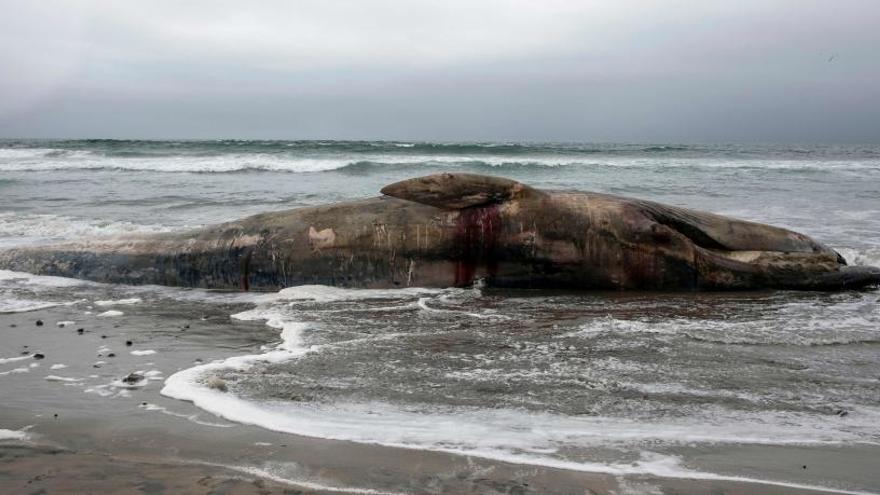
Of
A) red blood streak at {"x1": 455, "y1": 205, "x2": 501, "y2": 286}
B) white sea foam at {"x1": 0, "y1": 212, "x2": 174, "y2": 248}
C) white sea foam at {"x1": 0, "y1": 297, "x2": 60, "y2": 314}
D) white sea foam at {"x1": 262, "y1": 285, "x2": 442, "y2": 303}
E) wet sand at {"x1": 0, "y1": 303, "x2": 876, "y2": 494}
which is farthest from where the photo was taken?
white sea foam at {"x1": 0, "y1": 212, "x2": 174, "y2": 248}

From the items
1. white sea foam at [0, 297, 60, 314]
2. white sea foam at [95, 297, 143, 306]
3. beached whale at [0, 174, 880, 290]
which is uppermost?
beached whale at [0, 174, 880, 290]

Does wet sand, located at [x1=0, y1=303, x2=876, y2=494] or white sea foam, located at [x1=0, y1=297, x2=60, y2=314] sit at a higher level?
wet sand, located at [x1=0, y1=303, x2=876, y2=494]

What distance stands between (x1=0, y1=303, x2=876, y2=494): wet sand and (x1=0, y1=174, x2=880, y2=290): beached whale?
344 cm

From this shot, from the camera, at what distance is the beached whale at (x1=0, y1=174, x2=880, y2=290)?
747 cm

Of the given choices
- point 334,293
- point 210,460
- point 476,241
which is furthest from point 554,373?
point 334,293

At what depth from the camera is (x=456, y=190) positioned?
7.54 metres

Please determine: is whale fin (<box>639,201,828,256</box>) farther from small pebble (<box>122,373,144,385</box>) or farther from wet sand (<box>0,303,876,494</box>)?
small pebble (<box>122,373,144,385</box>)

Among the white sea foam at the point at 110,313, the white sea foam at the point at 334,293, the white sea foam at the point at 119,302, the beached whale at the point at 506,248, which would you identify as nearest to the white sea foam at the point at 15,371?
the white sea foam at the point at 110,313

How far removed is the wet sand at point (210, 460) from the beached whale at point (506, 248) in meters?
3.44

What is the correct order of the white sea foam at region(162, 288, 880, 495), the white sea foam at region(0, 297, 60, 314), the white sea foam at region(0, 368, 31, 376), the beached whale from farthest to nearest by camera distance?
the beached whale < the white sea foam at region(0, 297, 60, 314) < the white sea foam at region(0, 368, 31, 376) < the white sea foam at region(162, 288, 880, 495)

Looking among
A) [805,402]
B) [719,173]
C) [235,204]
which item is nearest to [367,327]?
[805,402]

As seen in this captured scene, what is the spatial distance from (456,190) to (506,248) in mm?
774

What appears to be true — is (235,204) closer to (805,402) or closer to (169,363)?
(169,363)

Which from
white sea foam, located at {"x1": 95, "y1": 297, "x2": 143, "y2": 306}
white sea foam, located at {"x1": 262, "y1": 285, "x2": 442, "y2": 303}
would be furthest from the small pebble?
white sea foam, located at {"x1": 95, "y1": 297, "x2": 143, "y2": 306}
